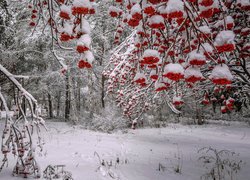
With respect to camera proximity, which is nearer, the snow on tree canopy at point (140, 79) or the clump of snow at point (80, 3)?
the clump of snow at point (80, 3)

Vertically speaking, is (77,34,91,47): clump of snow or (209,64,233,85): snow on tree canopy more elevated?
(77,34,91,47): clump of snow

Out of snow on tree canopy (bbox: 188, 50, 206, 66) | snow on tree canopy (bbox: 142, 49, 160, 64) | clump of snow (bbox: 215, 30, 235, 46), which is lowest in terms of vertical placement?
snow on tree canopy (bbox: 188, 50, 206, 66)

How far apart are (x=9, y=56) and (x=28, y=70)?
3.17m

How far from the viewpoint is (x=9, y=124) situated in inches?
112

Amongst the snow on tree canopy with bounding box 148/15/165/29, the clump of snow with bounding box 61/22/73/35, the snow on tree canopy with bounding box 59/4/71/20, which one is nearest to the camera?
the snow on tree canopy with bounding box 148/15/165/29

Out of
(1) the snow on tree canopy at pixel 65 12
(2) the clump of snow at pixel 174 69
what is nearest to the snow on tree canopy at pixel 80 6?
(1) the snow on tree canopy at pixel 65 12

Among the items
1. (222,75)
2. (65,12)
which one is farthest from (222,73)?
(65,12)

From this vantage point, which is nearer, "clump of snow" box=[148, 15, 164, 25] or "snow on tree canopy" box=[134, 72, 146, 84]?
"clump of snow" box=[148, 15, 164, 25]

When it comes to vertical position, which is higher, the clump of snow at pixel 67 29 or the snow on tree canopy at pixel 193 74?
the clump of snow at pixel 67 29

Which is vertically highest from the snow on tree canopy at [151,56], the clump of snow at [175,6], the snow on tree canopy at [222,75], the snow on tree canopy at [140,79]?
the clump of snow at [175,6]

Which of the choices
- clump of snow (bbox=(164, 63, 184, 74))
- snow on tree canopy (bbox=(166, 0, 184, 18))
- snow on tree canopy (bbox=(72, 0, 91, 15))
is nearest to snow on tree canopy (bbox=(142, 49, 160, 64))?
clump of snow (bbox=(164, 63, 184, 74))

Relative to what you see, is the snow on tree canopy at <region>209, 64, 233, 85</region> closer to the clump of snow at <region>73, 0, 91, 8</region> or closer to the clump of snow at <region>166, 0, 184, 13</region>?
the clump of snow at <region>166, 0, 184, 13</region>

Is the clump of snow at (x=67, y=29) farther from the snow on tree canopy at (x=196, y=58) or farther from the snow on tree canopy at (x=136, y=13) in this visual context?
the snow on tree canopy at (x=196, y=58)

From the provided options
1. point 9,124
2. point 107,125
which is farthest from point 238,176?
point 107,125
